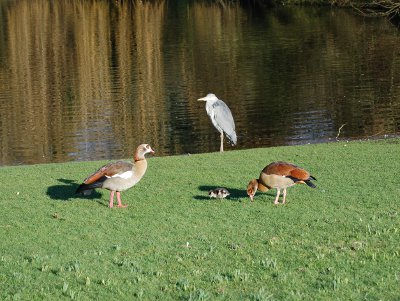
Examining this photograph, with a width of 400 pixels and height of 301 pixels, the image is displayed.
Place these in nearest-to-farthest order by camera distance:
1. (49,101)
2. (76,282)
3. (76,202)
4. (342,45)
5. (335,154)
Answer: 1. (76,282)
2. (76,202)
3. (335,154)
4. (49,101)
5. (342,45)

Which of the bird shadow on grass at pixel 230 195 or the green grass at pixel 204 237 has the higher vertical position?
the green grass at pixel 204 237

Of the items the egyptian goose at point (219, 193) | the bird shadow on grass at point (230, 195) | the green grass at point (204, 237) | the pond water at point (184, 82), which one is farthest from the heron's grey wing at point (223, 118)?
the egyptian goose at point (219, 193)

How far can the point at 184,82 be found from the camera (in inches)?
1270

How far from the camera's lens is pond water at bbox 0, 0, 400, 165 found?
22.6 m

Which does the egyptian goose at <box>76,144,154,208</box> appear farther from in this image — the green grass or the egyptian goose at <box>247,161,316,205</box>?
the egyptian goose at <box>247,161,316,205</box>

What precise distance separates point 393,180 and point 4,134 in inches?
581

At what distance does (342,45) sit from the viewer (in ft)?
137

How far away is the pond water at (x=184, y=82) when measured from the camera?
22.6m

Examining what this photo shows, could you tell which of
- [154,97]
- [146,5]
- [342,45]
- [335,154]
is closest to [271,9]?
[146,5]

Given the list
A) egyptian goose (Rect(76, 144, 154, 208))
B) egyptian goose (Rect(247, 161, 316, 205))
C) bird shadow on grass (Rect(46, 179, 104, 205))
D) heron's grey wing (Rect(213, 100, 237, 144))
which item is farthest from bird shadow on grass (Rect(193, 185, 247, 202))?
heron's grey wing (Rect(213, 100, 237, 144))

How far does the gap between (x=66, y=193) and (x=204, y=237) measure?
3.54 meters

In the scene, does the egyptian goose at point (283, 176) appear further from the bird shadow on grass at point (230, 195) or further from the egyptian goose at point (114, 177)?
the egyptian goose at point (114, 177)

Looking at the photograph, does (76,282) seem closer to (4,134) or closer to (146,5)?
(4,134)

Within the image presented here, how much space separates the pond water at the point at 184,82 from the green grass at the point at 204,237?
7.87 meters
